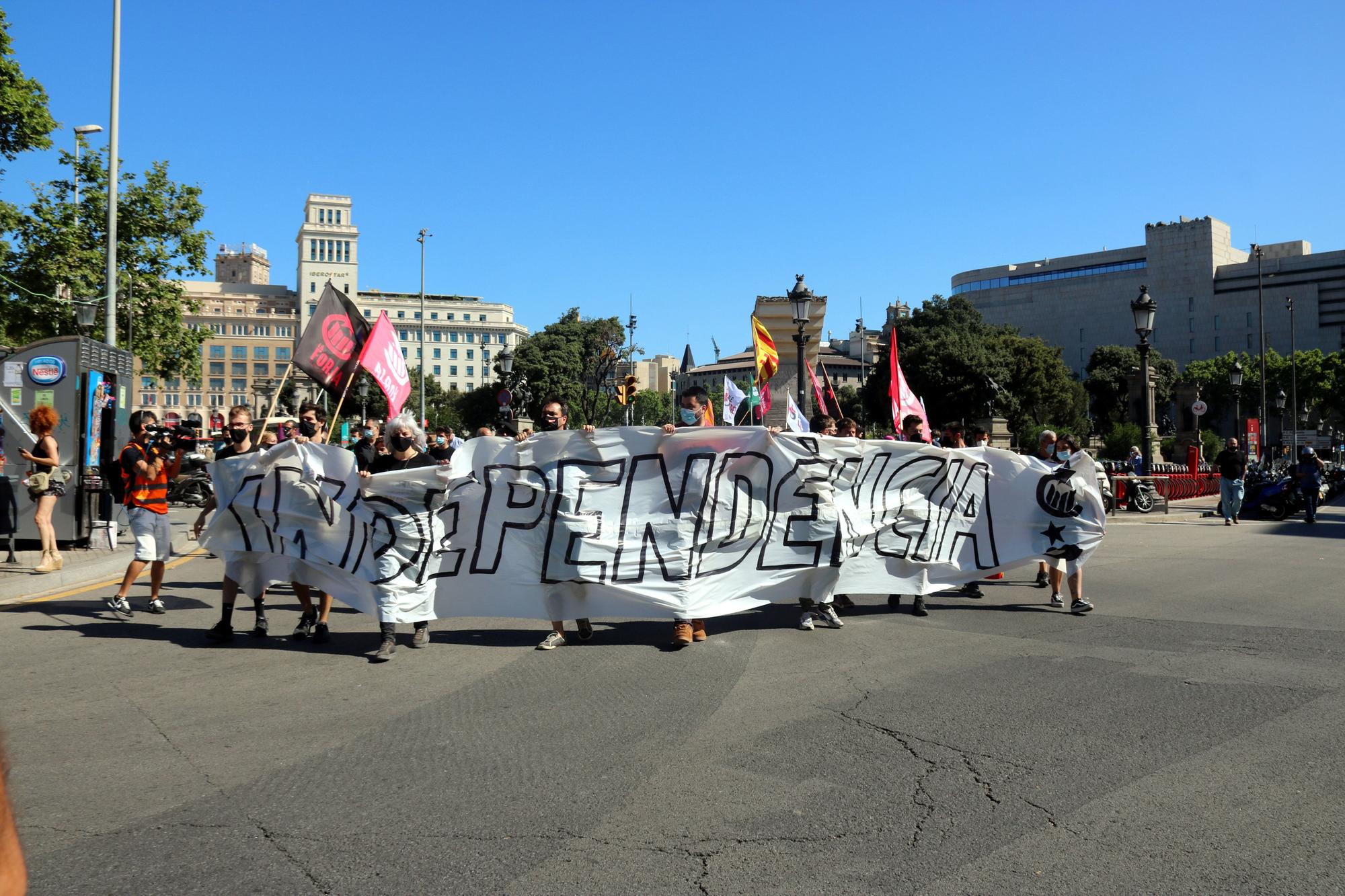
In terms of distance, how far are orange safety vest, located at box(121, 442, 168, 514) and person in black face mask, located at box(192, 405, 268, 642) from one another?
403 millimetres

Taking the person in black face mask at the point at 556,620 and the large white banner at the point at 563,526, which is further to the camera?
the large white banner at the point at 563,526

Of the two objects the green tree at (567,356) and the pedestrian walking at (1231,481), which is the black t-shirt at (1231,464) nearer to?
the pedestrian walking at (1231,481)

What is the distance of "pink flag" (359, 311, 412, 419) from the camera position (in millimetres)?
12930

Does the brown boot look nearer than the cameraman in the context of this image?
No

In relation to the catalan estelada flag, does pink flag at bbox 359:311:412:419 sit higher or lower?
lower

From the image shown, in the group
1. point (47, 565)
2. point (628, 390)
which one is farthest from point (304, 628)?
point (628, 390)

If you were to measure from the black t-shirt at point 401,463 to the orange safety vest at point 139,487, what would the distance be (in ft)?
6.44

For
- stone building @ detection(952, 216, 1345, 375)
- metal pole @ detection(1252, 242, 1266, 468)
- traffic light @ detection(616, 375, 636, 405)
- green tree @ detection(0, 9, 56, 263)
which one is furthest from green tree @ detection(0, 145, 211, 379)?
stone building @ detection(952, 216, 1345, 375)

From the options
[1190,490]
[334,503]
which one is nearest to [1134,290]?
[1190,490]

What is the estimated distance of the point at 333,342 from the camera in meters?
12.7

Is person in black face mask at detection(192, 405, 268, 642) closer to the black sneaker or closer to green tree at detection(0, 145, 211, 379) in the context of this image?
the black sneaker

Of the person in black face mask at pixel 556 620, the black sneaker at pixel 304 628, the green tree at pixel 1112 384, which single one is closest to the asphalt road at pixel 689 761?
the person in black face mask at pixel 556 620

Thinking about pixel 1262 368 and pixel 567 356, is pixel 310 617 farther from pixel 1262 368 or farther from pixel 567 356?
pixel 567 356

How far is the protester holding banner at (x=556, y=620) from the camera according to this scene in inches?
318
